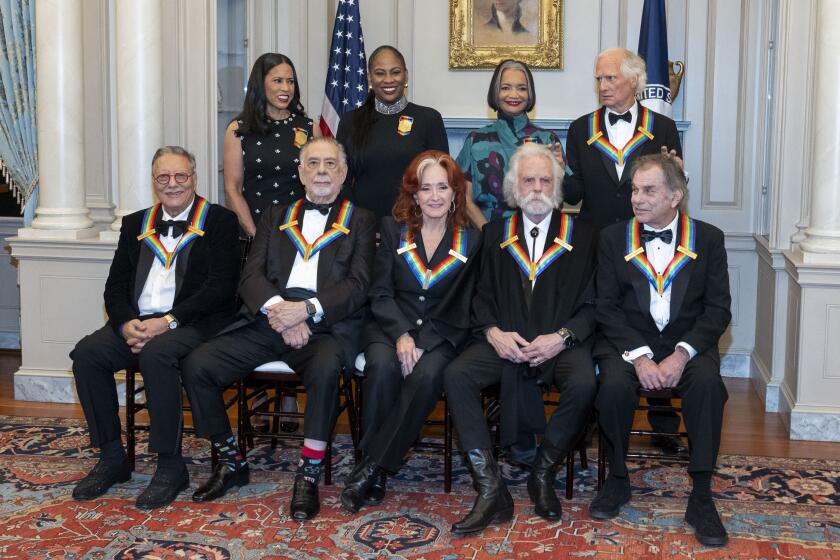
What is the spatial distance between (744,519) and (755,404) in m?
1.95

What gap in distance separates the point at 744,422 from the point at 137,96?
11.9 ft

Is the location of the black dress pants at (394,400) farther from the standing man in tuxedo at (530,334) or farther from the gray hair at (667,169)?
the gray hair at (667,169)

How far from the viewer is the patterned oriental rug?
12.3ft

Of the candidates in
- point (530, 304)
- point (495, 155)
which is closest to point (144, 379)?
point (530, 304)

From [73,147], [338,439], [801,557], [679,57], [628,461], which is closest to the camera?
[801,557]

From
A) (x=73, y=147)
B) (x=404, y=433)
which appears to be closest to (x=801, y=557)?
(x=404, y=433)

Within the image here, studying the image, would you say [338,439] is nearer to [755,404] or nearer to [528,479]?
[528,479]

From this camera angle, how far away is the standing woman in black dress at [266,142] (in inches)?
198

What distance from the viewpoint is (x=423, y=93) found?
276 inches

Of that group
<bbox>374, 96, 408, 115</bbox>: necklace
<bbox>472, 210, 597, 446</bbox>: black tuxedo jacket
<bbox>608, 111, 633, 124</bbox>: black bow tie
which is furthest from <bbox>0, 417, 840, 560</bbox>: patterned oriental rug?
<bbox>374, 96, 408, 115</bbox>: necklace

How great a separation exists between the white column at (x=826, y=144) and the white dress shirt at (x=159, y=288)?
118 inches

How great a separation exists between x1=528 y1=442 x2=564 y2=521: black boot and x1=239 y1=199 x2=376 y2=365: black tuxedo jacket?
868 millimetres

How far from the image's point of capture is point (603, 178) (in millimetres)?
4758

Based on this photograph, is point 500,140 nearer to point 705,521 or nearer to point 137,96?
point 705,521
